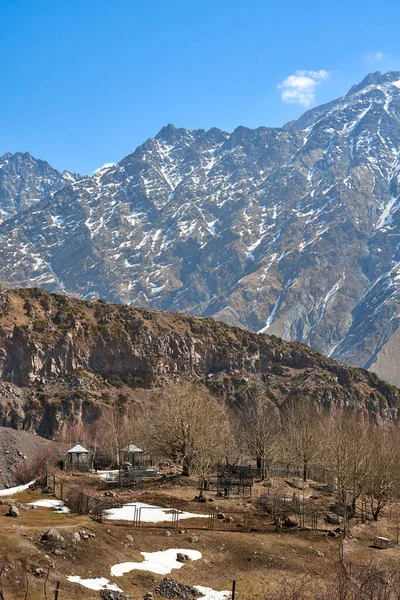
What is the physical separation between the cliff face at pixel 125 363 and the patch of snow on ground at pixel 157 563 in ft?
349

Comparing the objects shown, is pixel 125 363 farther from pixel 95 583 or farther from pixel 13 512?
pixel 95 583

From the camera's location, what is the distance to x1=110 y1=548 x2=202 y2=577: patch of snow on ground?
89.7 feet

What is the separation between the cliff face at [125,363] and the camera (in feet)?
465

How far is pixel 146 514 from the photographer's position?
40.1 m

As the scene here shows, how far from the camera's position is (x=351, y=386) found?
17725 cm

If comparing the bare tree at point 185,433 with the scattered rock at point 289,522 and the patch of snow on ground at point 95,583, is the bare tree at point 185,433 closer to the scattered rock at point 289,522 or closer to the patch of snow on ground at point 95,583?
the scattered rock at point 289,522

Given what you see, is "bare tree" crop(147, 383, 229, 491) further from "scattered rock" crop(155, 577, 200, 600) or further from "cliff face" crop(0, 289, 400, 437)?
"cliff face" crop(0, 289, 400, 437)

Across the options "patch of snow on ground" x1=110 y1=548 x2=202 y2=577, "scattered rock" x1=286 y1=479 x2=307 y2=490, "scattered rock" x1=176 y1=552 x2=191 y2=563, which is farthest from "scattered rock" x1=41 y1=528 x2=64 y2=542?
"scattered rock" x1=286 y1=479 x2=307 y2=490

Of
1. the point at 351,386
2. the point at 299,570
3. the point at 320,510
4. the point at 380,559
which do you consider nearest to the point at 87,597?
the point at 299,570

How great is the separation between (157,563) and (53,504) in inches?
567

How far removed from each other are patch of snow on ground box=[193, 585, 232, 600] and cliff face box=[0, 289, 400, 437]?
111 m

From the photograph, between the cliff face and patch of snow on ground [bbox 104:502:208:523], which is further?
the cliff face

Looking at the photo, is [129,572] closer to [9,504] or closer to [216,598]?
[216,598]

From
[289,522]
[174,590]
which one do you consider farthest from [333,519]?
[174,590]
